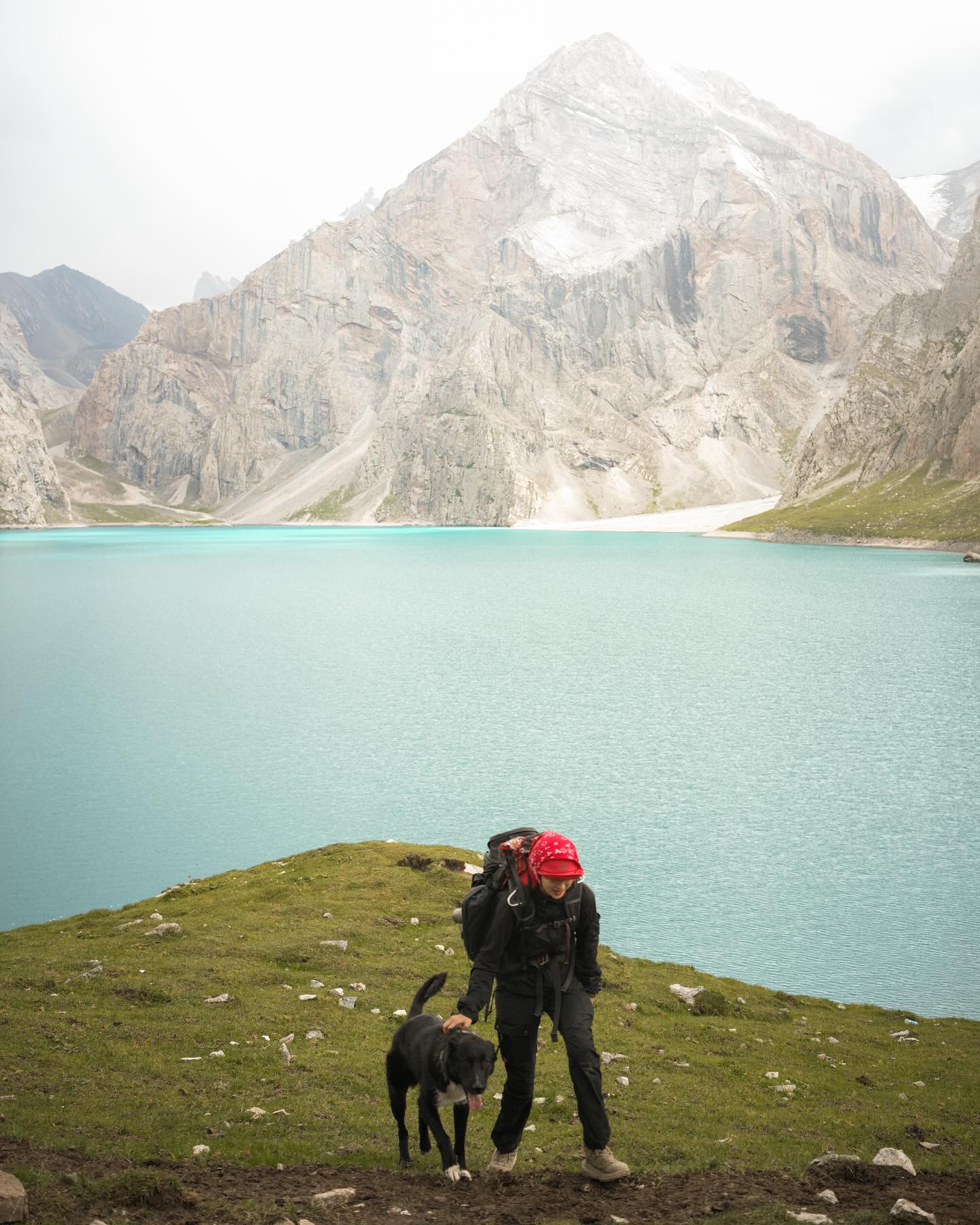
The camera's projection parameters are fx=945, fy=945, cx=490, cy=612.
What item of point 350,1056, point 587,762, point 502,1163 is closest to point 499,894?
point 502,1163

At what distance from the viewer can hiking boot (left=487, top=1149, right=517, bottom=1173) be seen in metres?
10.6

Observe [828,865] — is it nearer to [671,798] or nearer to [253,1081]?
[671,798]

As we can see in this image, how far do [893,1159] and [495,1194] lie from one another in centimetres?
464

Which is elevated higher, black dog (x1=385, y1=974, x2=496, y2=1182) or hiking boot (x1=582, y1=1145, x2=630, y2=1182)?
black dog (x1=385, y1=974, x2=496, y2=1182)

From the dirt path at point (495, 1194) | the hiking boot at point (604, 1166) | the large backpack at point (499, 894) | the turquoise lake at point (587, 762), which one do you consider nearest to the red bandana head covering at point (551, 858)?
the large backpack at point (499, 894)

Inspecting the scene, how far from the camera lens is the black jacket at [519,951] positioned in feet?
33.9

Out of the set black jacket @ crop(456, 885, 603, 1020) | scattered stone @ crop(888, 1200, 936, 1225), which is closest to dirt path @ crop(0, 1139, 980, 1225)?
scattered stone @ crop(888, 1200, 936, 1225)

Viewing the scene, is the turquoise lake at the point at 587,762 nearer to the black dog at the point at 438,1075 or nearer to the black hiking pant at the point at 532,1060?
the black dog at the point at 438,1075

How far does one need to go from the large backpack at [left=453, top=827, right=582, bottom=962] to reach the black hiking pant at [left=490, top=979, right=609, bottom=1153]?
73cm

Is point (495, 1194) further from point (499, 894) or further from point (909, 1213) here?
point (909, 1213)

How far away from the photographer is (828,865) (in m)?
30.7

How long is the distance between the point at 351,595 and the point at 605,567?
2057 inches

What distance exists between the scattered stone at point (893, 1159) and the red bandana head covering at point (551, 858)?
4926mm

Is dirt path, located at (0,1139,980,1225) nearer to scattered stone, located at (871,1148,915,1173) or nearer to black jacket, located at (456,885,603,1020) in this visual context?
scattered stone, located at (871,1148,915,1173)
